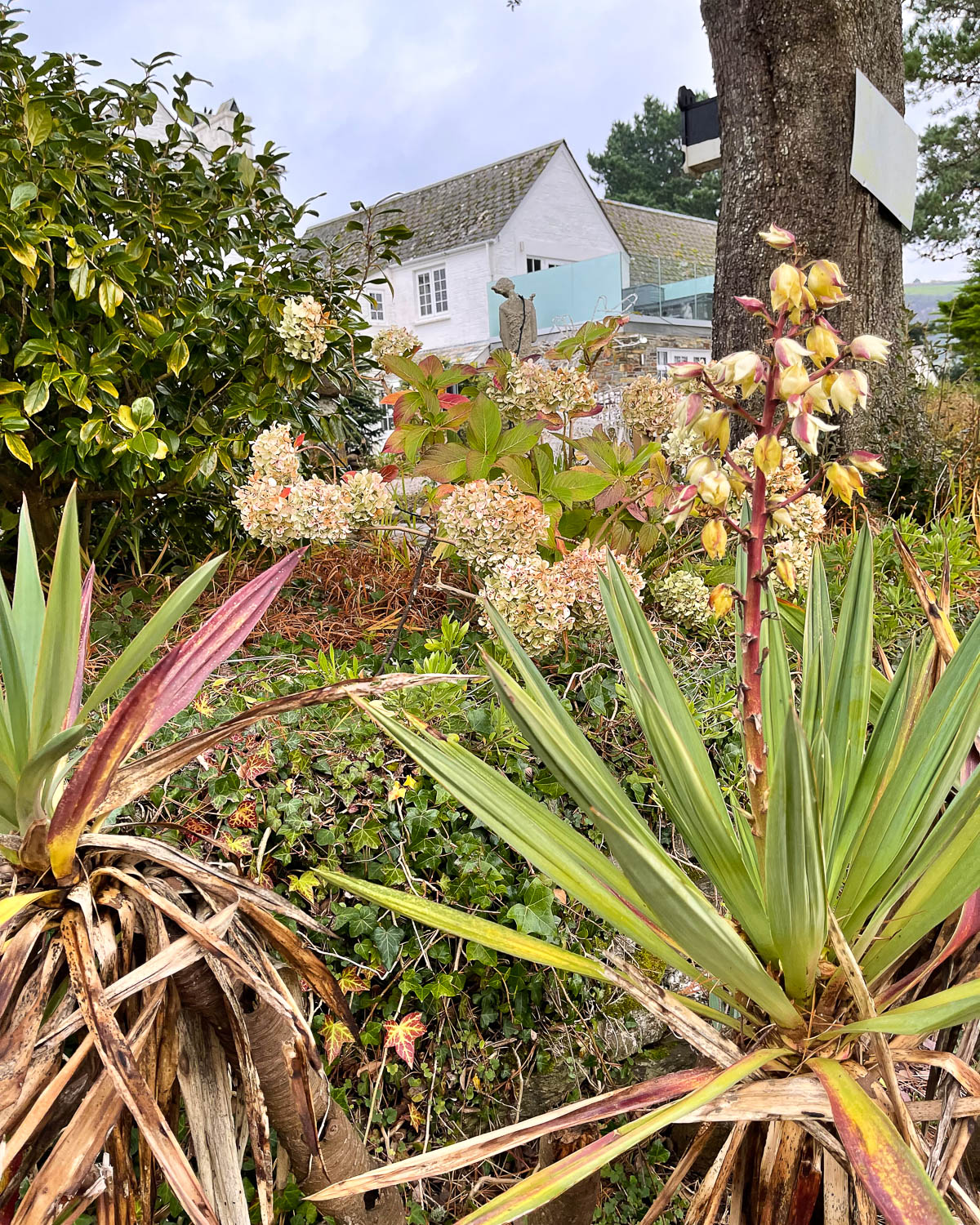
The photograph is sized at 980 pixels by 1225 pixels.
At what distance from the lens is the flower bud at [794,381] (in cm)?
98

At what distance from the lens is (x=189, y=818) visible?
5.73 feet

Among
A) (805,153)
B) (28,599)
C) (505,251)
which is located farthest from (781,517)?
(505,251)

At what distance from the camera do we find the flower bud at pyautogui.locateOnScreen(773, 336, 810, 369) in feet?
3.26

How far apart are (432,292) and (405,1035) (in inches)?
950

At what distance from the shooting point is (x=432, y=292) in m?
23.8

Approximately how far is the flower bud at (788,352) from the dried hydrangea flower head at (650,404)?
1.84m

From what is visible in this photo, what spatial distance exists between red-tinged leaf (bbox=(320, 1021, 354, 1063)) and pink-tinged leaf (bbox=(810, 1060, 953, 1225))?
94cm

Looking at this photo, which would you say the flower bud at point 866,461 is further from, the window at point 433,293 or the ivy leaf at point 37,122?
the window at point 433,293

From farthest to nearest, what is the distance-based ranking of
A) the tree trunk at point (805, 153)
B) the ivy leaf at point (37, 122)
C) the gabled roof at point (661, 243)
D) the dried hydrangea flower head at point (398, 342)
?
the gabled roof at point (661, 243)
the tree trunk at point (805, 153)
the dried hydrangea flower head at point (398, 342)
the ivy leaf at point (37, 122)

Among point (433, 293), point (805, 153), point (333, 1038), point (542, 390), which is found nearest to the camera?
point (333, 1038)

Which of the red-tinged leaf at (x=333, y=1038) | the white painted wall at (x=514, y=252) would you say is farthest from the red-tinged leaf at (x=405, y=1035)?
the white painted wall at (x=514, y=252)

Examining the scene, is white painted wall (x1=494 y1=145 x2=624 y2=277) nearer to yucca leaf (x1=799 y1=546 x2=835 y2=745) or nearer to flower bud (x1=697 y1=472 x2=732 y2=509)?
yucca leaf (x1=799 y1=546 x2=835 y2=745)

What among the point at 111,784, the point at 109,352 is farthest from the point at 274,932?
the point at 109,352

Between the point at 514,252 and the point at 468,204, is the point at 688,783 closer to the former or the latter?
the point at 514,252
